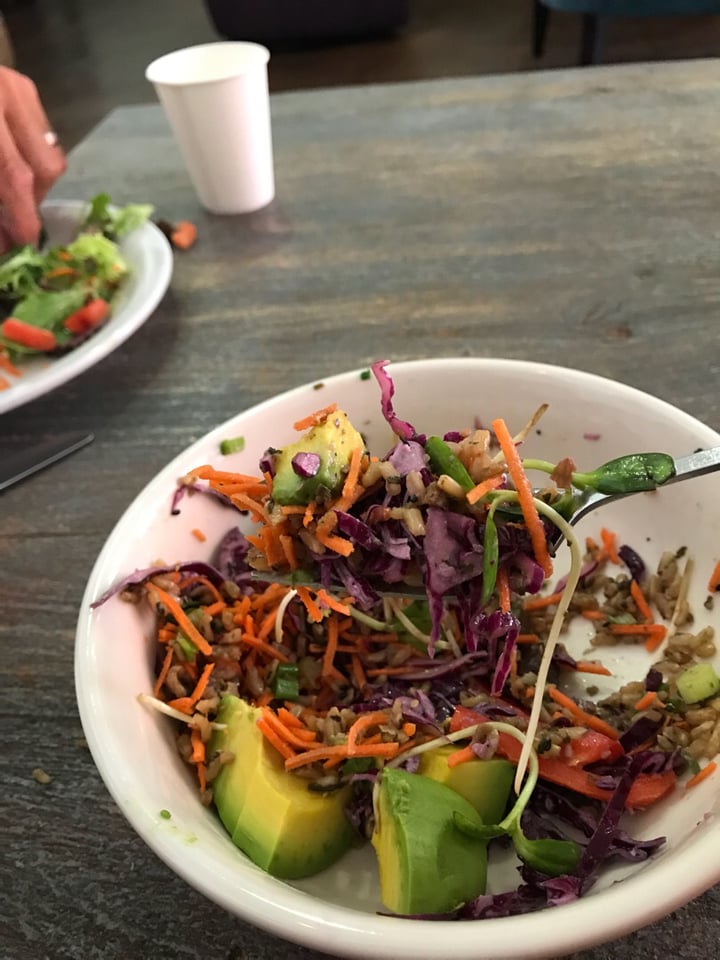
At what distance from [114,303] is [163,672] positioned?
1019 millimetres

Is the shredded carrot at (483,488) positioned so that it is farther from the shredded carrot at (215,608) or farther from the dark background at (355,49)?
the dark background at (355,49)

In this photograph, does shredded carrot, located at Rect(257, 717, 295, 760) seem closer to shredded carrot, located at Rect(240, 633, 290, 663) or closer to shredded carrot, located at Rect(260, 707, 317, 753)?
shredded carrot, located at Rect(260, 707, 317, 753)

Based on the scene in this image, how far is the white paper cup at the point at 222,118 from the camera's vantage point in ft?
5.85

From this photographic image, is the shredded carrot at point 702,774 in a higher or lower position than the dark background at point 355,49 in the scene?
higher

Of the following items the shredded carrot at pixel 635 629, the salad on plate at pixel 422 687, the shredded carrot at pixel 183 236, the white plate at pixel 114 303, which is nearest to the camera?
the salad on plate at pixel 422 687

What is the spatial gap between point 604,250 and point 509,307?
0.29 m

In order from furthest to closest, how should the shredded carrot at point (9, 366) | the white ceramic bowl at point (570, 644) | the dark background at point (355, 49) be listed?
1. the dark background at point (355, 49)
2. the shredded carrot at point (9, 366)
3. the white ceramic bowl at point (570, 644)

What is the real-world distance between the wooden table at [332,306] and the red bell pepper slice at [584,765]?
0.10 meters

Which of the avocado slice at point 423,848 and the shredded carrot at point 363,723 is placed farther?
the shredded carrot at point 363,723

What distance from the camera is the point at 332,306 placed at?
5.46 feet

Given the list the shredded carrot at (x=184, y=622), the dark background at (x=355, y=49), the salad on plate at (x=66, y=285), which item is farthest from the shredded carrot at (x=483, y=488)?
the dark background at (x=355, y=49)

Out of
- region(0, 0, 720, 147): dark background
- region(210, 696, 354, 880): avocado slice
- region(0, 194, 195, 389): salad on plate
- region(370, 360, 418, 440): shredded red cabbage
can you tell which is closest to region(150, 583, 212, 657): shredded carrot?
region(210, 696, 354, 880): avocado slice

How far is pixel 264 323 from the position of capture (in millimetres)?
1643

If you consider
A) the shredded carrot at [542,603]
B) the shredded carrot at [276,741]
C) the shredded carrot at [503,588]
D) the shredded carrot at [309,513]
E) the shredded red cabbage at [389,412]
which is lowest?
the shredded carrot at [542,603]
